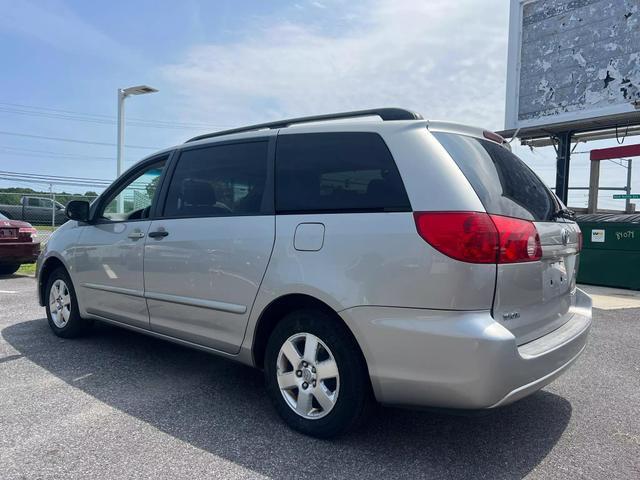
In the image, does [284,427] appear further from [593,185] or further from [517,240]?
[593,185]

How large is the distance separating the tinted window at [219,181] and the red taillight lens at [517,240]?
1.51 meters

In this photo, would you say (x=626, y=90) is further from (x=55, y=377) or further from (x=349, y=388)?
(x=55, y=377)

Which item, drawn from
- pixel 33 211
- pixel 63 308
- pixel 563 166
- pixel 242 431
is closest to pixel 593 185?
pixel 563 166

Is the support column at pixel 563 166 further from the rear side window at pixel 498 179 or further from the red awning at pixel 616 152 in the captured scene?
the rear side window at pixel 498 179

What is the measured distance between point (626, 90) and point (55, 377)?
1214cm

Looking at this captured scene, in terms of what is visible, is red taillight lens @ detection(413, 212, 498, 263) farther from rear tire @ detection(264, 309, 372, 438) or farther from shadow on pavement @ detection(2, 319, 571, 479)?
shadow on pavement @ detection(2, 319, 571, 479)

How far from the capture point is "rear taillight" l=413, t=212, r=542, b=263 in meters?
2.54

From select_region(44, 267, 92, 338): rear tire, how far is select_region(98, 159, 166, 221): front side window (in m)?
0.86

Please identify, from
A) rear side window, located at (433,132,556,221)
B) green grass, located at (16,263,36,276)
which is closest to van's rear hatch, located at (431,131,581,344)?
rear side window, located at (433,132,556,221)

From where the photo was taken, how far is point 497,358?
8.13 ft

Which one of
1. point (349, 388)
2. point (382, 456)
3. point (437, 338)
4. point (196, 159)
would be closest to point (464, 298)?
point (437, 338)

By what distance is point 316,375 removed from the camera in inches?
118

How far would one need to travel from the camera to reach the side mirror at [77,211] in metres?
4.76

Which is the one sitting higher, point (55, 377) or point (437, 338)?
point (437, 338)
